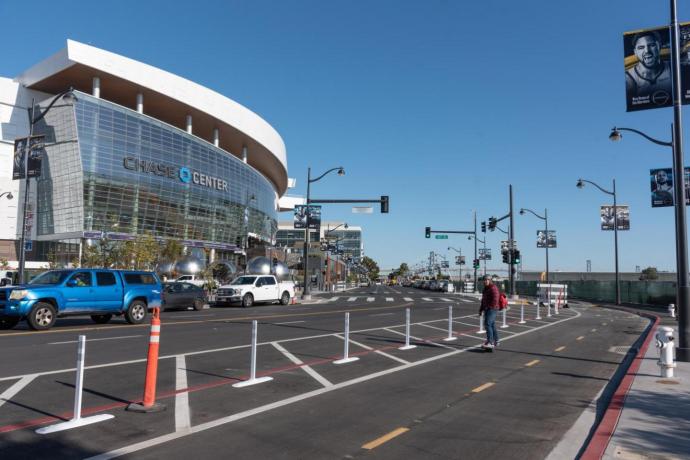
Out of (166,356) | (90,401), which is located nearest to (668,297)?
(166,356)

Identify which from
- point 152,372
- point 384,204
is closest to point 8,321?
point 152,372

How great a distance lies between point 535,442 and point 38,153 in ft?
78.1

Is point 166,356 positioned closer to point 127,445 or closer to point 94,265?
point 127,445

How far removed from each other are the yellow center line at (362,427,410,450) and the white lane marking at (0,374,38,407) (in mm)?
4895

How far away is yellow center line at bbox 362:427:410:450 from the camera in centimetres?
577

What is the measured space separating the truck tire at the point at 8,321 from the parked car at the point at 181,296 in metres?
10.7

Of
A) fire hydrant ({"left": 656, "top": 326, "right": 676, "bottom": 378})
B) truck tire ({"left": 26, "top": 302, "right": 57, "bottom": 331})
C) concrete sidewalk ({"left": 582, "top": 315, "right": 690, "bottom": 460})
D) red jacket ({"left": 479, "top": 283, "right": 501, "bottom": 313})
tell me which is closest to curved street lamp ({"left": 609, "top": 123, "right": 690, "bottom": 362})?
concrete sidewalk ({"left": 582, "top": 315, "right": 690, "bottom": 460})

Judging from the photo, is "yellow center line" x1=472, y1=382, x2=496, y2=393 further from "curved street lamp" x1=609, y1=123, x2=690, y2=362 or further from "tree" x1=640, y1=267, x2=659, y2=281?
"tree" x1=640, y1=267, x2=659, y2=281

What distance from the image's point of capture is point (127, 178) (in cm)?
6231

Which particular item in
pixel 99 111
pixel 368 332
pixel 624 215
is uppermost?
pixel 99 111

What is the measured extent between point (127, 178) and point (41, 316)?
4967 centimetres

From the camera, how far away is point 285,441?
587 cm

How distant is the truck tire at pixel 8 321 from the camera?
15.9m

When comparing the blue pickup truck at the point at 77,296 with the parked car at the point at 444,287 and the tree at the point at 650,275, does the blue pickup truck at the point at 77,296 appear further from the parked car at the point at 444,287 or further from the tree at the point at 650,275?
the tree at the point at 650,275
